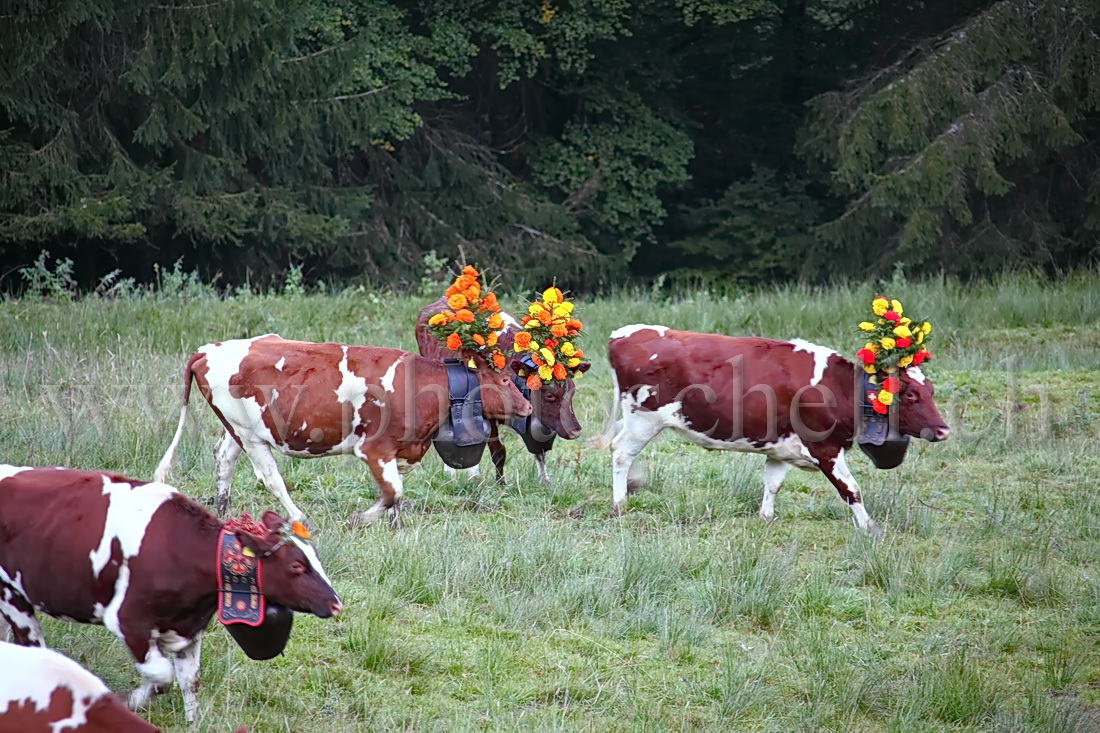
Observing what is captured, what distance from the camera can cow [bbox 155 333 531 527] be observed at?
8.00 metres

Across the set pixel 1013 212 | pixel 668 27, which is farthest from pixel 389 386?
pixel 668 27

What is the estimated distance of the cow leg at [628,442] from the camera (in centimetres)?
902

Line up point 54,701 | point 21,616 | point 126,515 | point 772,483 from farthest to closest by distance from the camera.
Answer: point 772,483, point 21,616, point 126,515, point 54,701

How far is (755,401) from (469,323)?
2074 millimetres

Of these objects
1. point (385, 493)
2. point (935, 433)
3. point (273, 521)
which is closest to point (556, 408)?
point (385, 493)

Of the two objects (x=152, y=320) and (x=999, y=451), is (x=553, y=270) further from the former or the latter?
(x=999, y=451)

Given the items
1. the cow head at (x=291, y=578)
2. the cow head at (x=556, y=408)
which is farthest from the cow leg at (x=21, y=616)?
the cow head at (x=556, y=408)

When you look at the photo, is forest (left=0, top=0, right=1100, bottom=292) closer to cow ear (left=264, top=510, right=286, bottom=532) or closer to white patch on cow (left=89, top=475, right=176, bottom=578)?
white patch on cow (left=89, top=475, right=176, bottom=578)

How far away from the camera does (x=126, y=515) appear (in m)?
5.14

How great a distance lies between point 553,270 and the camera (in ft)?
85.4

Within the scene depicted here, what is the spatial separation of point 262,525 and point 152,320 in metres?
10.6

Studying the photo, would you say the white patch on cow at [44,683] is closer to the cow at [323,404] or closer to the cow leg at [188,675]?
the cow leg at [188,675]

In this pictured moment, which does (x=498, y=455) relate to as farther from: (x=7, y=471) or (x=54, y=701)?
(x=54, y=701)

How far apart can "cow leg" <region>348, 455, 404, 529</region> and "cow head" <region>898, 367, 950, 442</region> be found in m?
3.45
